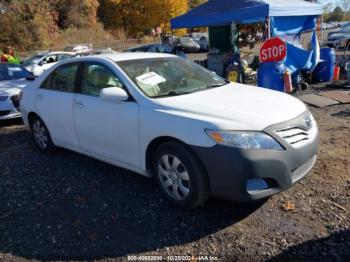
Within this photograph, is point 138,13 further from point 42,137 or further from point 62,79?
point 62,79

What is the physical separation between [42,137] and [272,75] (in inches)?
210

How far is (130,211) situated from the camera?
144 inches

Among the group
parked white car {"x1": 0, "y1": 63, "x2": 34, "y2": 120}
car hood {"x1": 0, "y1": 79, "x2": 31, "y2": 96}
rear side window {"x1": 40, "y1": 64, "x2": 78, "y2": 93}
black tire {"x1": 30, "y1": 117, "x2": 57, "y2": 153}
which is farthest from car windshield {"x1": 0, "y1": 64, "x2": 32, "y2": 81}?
rear side window {"x1": 40, "y1": 64, "x2": 78, "y2": 93}

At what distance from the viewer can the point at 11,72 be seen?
9055 millimetres

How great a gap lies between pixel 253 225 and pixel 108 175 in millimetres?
2011

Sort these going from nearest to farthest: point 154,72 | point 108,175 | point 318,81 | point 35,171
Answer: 1. point 154,72
2. point 108,175
3. point 35,171
4. point 318,81

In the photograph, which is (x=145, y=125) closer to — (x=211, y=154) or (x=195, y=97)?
(x=195, y=97)

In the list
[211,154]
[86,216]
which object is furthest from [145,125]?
[86,216]

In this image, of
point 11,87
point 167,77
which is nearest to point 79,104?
point 167,77

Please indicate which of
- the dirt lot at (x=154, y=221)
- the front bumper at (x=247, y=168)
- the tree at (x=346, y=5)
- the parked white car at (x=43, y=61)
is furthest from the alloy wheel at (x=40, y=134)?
the tree at (x=346, y=5)

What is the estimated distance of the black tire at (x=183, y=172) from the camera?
3236 millimetres

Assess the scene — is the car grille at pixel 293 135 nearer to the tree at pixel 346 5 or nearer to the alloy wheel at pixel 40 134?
the alloy wheel at pixel 40 134

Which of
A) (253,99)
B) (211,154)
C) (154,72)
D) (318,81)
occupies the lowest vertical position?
(318,81)

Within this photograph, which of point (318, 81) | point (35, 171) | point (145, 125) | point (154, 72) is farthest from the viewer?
point (318, 81)
